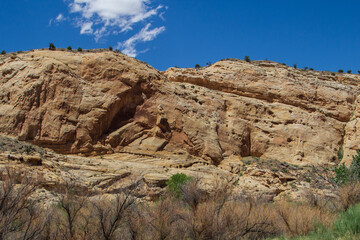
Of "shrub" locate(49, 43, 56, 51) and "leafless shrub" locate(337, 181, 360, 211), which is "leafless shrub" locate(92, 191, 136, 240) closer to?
"leafless shrub" locate(337, 181, 360, 211)

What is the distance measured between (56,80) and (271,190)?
15909 millimetres

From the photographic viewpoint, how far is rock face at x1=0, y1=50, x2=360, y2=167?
75.9ft

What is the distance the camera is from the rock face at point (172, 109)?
23.1 meters

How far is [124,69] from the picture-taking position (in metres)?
26.6

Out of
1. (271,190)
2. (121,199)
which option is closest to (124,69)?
(271,190)

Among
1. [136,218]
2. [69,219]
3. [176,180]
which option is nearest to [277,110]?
[176,180]

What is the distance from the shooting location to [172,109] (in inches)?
1048

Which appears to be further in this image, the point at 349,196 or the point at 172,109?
the point at 172,109

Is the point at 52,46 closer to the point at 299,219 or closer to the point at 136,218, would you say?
the point at 136,218

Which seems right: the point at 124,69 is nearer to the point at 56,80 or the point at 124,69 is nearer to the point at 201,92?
the point at 56,80

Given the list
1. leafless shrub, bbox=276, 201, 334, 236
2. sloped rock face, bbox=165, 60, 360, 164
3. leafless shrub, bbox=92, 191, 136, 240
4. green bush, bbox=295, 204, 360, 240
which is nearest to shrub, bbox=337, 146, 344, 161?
sloped rock face, bbox=165, 60, 360, 164

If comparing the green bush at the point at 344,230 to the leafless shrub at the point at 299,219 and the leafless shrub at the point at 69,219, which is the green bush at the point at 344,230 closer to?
the leafless shrub at the point at 299,219

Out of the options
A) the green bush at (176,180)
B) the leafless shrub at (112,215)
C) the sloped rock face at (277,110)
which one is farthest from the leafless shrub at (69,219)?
the sloped rock face at (277,110)

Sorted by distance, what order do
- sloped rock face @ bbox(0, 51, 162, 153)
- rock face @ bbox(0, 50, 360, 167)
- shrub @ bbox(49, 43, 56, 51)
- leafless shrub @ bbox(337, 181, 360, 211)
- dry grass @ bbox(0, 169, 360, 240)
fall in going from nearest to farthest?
dry grass @ bbox(0, 169, 360, 240) → leafless shrub @ bbox(337, 181, 360, 211) → sloped rock face @ bbox(0, 51, 162, 153) → rock face @ bbox(0, 50, 360, 167) → shrub @ bbox(49, 43, 56, 51)
